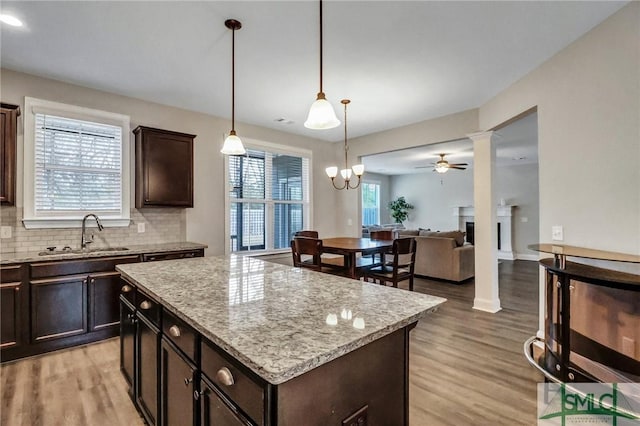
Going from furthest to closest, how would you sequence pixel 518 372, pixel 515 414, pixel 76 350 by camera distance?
pixel 76 350 → pixel 518 372 → pixel 515 414

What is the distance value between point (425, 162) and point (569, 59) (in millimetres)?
5889

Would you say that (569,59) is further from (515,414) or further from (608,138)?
(515,414)

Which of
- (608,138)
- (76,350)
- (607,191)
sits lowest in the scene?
(76,350)

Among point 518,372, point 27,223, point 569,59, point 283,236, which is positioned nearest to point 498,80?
point 569,59

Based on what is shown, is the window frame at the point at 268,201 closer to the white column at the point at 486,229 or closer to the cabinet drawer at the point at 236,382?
the white column at the point at 486,229

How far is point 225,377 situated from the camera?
95 cm

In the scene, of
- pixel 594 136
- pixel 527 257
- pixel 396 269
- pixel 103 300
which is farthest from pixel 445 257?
pixel 103 300

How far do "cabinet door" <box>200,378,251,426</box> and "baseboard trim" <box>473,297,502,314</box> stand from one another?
12.5 feet

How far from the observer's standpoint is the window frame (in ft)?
14.8

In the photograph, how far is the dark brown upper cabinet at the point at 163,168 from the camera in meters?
3.57

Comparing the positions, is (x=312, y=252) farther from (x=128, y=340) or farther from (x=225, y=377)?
(x=225, y=377)

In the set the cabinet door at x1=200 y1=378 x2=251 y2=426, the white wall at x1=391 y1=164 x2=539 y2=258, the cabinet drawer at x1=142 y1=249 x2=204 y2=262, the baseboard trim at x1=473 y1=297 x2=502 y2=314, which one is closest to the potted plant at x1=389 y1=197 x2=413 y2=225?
the white wall at x1=391 y1=164 x2=539 y2=258

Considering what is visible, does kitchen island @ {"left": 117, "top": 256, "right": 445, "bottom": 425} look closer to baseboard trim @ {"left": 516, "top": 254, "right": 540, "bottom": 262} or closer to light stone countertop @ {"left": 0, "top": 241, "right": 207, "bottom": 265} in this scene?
light stone countertop @ {"left": 0, "top": 241, "right": 207, "bottom": 265}

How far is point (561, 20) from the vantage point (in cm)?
227
